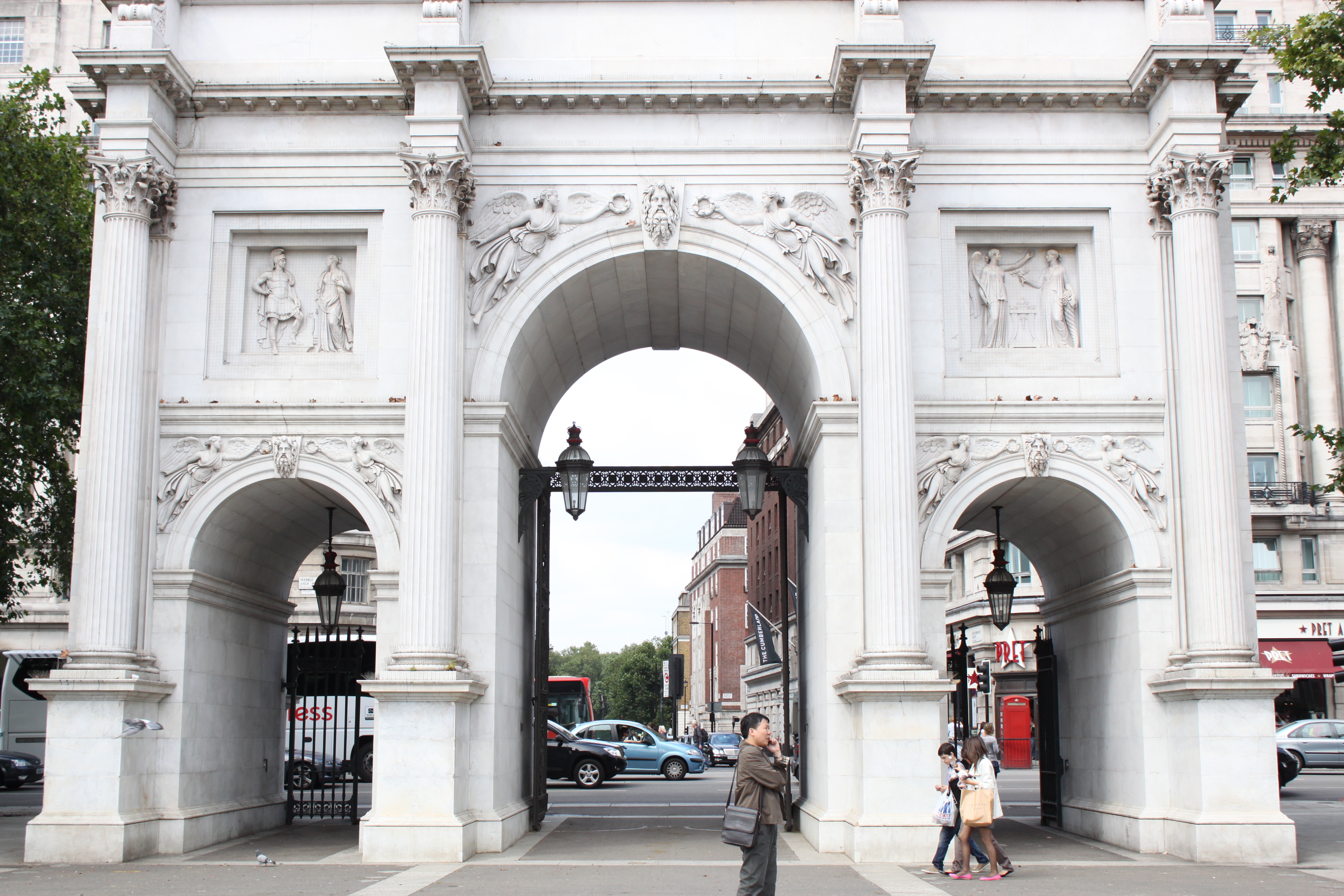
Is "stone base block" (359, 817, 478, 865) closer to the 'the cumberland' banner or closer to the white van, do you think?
the 'the cumberland' banner

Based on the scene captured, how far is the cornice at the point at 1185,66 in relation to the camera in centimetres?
1894

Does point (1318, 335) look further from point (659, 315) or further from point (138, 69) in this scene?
point (138, 69)

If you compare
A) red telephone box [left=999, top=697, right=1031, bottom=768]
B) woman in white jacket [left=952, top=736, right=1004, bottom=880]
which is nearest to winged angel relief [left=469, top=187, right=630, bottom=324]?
woman in white jacket [left=952, top=736, right=1004, bottom=880]

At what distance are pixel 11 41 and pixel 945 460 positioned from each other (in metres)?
51.9

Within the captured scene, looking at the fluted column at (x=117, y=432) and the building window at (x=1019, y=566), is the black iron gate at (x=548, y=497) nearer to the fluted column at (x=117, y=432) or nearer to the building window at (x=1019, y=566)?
the fluted column at (x=117, y=432)

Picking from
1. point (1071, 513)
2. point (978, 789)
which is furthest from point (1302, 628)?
point (978, 789)

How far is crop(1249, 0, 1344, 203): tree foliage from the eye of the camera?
2022 centimetres

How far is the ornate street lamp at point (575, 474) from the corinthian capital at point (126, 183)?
24.4 feet

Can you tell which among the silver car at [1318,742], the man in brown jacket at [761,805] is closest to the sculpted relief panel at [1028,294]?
the man in brown jacket at [761,805]

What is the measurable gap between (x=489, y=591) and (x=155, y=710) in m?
5.07

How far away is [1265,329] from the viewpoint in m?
54.6

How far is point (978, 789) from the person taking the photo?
1581cm

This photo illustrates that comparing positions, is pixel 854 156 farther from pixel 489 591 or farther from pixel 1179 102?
pixel 489 591

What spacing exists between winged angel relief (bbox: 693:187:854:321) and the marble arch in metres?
0.22
